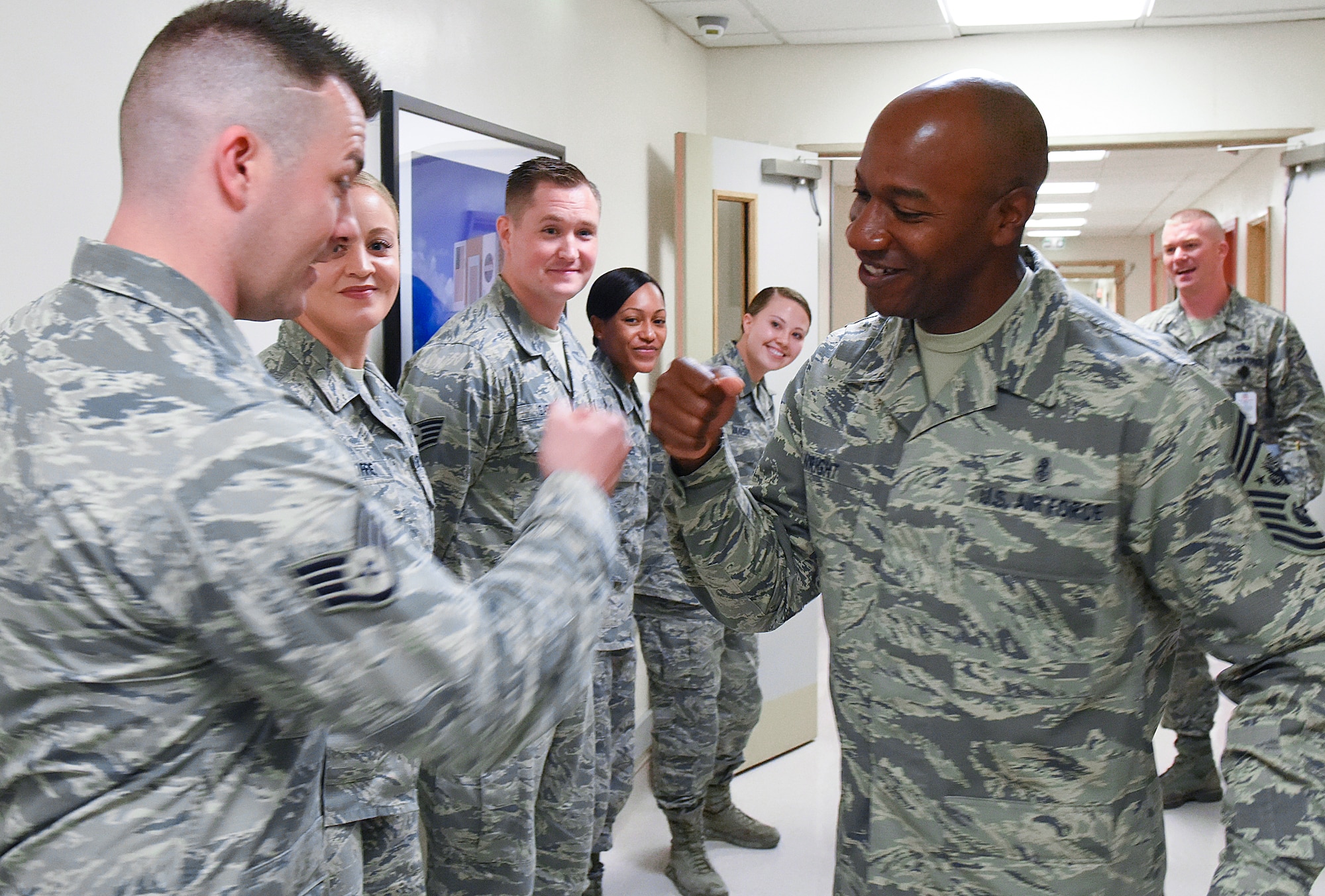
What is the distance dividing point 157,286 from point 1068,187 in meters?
9.46

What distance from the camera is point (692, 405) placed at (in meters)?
1.22

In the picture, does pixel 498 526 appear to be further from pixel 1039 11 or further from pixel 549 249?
pixel 1039 11

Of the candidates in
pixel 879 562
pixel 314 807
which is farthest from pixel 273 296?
pixel 879 562

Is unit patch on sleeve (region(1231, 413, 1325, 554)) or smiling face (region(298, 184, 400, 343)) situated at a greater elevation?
smiling face (region(298, 184, 400, 343))

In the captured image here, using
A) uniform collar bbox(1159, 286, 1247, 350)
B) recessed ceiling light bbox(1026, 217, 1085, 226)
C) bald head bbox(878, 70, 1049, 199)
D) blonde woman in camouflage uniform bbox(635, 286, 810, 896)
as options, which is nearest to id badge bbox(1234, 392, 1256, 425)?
uniform collar bbox(1159, 286, 1247, 350)

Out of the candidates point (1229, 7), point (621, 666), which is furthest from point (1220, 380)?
point (621, 666)

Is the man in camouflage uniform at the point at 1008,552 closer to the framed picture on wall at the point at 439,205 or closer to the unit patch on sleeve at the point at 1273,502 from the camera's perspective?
the unit patch on sleeve at the point at 1273,502

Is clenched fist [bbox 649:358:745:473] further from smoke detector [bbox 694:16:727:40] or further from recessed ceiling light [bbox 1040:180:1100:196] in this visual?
recessed ceiling light [bbox 1040:180:1100:196]

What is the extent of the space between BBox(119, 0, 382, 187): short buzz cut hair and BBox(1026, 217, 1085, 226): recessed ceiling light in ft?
38.1

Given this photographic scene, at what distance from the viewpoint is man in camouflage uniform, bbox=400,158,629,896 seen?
6.71 feet

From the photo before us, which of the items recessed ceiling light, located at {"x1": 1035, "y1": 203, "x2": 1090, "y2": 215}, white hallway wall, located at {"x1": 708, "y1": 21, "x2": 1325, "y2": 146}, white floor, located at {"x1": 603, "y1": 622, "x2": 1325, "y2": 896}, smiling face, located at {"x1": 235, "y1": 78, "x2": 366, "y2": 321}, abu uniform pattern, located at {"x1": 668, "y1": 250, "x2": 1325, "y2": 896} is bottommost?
white floor, located at {"x1": 603, "y1": 622, "x2": 1325, "y2": 896}

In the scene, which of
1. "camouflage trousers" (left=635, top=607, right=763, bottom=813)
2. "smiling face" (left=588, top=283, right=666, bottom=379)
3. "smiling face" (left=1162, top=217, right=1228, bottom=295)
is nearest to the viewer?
"smiling face" (left=588, top=283, right=666, bottom=379)

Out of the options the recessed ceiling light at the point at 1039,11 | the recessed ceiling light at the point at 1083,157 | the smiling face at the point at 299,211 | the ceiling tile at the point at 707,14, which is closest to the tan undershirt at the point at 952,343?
the smiling face at the point at 299,211

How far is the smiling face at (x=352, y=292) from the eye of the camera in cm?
176
